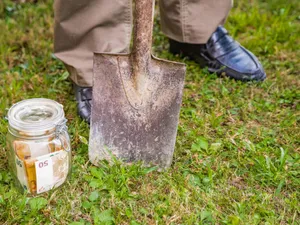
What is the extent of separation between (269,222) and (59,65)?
56.0 inches

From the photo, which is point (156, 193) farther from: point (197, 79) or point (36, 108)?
point (197, 79)

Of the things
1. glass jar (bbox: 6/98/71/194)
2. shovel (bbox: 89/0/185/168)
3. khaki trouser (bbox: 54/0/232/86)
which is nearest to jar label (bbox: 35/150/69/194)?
glass jar (bbox: 6/98/71/194)

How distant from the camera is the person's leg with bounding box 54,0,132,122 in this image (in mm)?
1729

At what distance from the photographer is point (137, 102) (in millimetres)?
1534

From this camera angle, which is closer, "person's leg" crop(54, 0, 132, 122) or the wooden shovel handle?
the wooden shovel handle

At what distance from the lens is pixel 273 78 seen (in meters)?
2.22

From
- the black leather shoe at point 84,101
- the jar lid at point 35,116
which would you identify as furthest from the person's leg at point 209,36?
the jar lid at point 35,116

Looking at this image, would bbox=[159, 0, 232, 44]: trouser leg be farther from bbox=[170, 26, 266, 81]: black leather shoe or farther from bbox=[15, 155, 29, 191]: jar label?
bbox=[15, 155, 29, 191]: jar label

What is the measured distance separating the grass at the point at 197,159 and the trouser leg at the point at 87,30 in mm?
240

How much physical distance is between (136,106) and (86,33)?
0.45m

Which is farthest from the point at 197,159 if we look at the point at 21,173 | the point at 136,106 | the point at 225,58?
the point at 225,58

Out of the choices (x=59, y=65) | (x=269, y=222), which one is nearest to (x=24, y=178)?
(x=269, y=222)

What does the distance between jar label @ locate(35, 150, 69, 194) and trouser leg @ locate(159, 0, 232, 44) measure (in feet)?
3.32

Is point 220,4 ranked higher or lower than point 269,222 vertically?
higher
